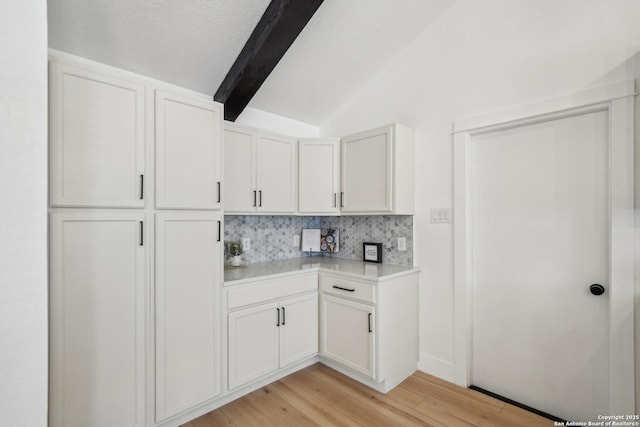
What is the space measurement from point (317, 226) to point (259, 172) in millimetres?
1103

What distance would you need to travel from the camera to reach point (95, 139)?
62.6 inches

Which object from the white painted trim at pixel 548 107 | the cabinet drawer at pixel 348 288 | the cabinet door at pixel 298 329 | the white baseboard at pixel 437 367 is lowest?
the white baseboard at pixel 437 367

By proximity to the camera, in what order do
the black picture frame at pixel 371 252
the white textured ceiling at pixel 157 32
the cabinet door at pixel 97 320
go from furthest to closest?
1. the black picture frame at pixel 371 252
2. the white textured ceiling at pixel 157 32
3. the cabinet door at pixel 97 320

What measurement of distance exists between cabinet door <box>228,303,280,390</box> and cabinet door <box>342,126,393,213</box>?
117 cm

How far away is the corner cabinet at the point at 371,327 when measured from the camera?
2240 millimetres

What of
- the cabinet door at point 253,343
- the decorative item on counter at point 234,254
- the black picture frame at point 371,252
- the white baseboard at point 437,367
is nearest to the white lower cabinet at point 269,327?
the cabinet door at point 253,343

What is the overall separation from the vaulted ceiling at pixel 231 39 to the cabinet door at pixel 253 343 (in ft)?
6.18

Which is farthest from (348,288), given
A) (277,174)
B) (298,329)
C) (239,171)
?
(239,171)

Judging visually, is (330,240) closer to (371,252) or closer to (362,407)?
(371,252)

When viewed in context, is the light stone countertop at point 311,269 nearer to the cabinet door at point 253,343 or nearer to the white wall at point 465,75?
the cabinet door at point 253,343

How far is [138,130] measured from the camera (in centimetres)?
173

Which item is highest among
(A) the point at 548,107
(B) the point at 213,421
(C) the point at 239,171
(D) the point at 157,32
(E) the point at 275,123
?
(D) the point at 157,32
